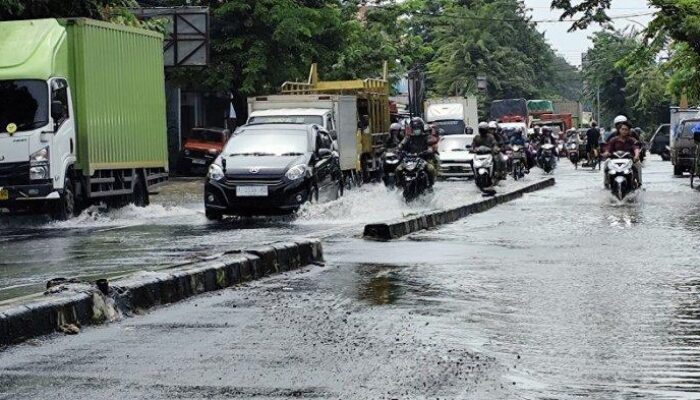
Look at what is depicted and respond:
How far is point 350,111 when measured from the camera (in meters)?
35.7

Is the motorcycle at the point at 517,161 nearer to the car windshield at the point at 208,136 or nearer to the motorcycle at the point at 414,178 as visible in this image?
the car windshield at the point at 208,136

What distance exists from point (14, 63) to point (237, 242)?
22.2 feet

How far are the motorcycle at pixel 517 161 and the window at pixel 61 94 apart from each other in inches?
818

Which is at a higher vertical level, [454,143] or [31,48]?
[31,48]

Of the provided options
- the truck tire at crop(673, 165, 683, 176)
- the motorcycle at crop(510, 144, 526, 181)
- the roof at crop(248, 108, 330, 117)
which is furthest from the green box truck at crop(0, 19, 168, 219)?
the truck tire at crop(673, 165, 683, 176)

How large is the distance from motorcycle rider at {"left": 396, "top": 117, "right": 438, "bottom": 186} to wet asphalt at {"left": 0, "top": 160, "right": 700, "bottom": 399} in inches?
510

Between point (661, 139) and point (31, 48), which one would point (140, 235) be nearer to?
point (31, 48)

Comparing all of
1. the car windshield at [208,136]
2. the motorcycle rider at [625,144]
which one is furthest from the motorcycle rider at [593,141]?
the motorcycle rider at [625,144]

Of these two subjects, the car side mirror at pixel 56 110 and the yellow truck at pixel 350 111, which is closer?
the car side mirror at pixel 56 110

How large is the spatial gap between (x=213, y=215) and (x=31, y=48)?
3.78m

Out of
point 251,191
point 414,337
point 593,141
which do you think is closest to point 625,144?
point 251,191

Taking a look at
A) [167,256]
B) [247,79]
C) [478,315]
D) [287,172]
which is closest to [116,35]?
[287,172]

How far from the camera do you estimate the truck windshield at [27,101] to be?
2267 centimetres

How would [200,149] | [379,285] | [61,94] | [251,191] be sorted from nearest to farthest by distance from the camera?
[379,285] < [251,191] < [61,94] < [200,149]
